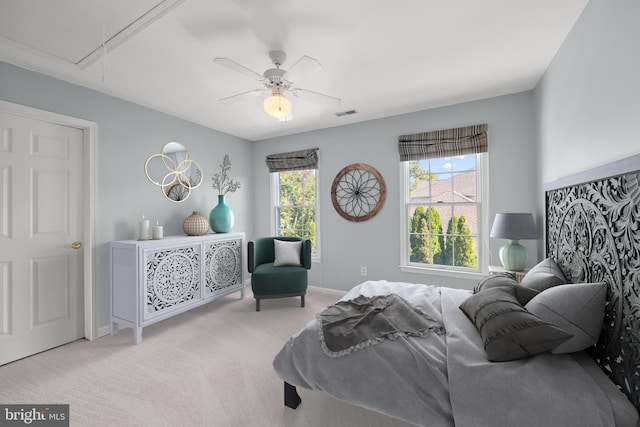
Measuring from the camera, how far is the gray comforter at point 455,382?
106 centimetres

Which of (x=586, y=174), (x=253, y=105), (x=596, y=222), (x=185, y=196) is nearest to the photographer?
(x=596, y=222)

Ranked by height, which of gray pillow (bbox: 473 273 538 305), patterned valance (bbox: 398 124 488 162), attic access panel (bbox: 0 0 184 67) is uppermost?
attic access panel (bbox: 0 0 184 67)

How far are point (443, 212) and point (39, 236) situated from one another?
169 inches

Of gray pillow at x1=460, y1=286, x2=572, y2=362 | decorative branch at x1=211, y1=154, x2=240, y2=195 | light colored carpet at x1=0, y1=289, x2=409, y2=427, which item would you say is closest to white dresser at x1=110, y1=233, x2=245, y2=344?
light colored carpet at x1=0, y1=289, x2=409, y2=427

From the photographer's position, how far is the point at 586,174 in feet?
5.10

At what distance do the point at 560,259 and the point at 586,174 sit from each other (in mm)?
764

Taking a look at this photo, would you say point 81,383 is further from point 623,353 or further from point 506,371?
point 623,353

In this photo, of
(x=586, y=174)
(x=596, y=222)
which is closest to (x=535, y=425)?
(x=596, y=222)

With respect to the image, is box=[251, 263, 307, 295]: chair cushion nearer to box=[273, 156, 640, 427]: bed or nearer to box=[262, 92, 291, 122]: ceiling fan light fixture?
box=[273, 156, 640, 427]: bed

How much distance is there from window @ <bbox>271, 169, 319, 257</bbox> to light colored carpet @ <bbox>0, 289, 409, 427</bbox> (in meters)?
1.77

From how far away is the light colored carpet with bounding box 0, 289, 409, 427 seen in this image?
1.66 meters

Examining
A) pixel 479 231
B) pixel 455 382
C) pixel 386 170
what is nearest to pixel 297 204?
pixel 386 170

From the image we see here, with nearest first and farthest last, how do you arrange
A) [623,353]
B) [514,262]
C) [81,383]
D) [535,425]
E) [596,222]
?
[535,425] < [623,353] < [596,222] < [81,383] < [514,262]

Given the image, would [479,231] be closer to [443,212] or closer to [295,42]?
[443,212]
